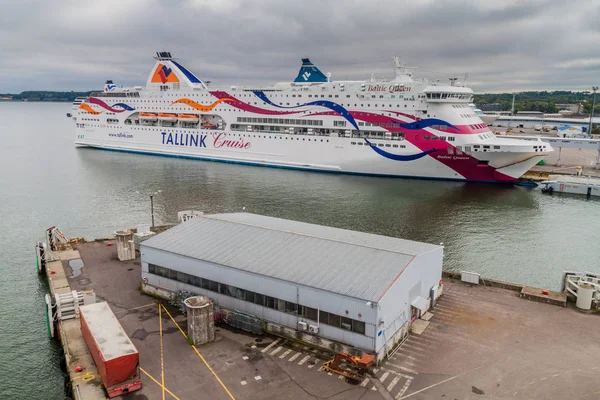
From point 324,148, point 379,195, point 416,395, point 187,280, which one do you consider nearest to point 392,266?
point 416,395

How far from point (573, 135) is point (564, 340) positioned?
74.2 meters

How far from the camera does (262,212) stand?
34.3m

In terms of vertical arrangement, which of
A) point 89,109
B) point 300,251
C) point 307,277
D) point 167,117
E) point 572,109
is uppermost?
point 572,109

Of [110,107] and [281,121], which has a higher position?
[110,107]

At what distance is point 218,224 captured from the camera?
64.5ft

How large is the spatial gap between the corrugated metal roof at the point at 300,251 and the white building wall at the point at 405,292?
0.29 m

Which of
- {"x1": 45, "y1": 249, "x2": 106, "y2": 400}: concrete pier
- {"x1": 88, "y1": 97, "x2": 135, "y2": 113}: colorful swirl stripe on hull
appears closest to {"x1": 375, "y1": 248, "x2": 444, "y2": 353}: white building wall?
{"x1": 45, "y1": 249, "x2": 106, "y2": 400}: concrete pier

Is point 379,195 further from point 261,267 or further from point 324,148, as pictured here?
point 261,267

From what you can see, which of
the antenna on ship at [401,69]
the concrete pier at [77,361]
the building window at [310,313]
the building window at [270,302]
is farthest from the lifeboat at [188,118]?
the building window at [310,313]

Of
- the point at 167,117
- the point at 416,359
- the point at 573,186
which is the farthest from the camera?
the point at 167,117

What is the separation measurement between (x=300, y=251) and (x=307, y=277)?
194cm

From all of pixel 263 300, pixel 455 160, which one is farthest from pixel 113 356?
pixel 455 160

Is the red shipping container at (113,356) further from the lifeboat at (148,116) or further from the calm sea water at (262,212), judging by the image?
the lifeboat at (148,116)

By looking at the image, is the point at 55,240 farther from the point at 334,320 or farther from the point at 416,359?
the point at 416,359
